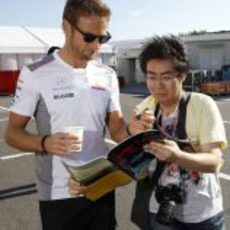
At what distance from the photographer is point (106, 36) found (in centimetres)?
275

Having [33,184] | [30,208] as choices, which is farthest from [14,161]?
[30,208]

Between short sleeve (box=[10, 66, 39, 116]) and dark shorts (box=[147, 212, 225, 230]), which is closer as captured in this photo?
dark shorts (box=[147, 212, 225, 230])

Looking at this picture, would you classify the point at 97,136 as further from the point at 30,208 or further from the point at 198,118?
the point at 30,208

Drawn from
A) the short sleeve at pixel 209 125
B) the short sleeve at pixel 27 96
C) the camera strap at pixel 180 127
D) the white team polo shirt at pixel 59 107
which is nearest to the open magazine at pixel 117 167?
the camera strap at pixel 180 127

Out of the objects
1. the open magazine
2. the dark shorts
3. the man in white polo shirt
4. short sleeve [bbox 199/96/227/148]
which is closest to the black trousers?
the man in white polo shirt

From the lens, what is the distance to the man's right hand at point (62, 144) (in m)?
2.37

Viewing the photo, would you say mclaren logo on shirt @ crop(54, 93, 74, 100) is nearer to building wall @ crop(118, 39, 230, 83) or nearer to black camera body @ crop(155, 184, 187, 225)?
black camera body @ crop(155, 184, 187, 225)

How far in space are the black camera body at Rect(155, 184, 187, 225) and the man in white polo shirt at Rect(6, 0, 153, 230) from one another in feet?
1.61

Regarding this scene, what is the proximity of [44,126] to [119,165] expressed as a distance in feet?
1.87

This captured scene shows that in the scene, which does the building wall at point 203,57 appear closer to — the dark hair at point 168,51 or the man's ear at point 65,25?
the man's ear at point 65,25

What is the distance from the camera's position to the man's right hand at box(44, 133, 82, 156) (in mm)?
2373

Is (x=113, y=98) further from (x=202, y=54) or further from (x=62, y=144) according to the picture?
(x=202, y=54)

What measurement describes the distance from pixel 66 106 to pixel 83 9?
528mm

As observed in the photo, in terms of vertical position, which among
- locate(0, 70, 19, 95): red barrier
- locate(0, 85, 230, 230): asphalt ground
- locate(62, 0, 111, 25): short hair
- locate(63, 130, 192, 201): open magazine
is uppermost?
locate(62, 0, 111, 25): short hair
